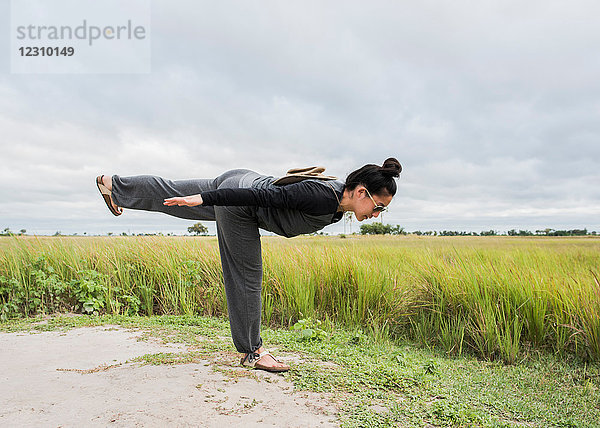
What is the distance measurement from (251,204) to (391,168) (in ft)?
3.03

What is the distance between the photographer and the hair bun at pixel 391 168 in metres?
2.84

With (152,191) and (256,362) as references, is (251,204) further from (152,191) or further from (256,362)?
(256,362)

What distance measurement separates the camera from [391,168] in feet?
9.32

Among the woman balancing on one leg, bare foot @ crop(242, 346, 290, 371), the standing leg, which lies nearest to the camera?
the woman balancing on one leg

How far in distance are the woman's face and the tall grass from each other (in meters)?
2.66

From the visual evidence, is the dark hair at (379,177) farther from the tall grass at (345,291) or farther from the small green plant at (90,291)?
the small green plant at (90,291)

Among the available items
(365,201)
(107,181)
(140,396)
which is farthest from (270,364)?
(107,181)

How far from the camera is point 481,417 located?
287 centimetres

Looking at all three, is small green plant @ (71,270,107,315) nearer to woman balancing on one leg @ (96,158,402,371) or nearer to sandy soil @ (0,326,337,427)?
sandy soil @ (0,326,337,427)

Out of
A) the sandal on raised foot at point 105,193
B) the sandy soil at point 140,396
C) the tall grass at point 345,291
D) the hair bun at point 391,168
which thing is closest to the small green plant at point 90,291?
the tall grass at point 345,291

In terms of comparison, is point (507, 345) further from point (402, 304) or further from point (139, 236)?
point (139, 236)

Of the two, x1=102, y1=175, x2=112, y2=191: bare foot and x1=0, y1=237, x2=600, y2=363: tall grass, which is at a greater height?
x1=102, y1=175, x2=112, y2=191: bare foot

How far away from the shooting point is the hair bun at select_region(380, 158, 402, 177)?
284 cm

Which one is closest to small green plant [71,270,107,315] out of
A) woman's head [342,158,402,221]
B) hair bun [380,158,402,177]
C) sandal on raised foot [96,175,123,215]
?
A: sandal on raised foot [96,175,123,215]
